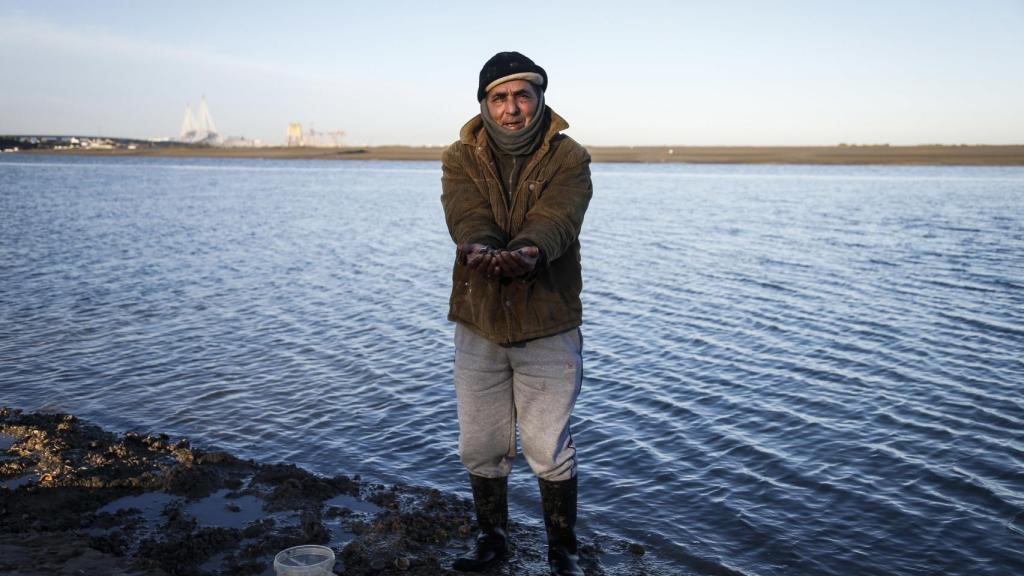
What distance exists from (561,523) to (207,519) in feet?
8.64

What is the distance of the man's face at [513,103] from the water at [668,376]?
3188 mm

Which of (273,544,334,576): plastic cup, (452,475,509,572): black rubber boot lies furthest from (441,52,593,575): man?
(273,544,334,576): plastic cup

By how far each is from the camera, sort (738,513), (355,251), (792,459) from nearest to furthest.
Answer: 1. (738,513)
2. (792,459)
3. (355,251)

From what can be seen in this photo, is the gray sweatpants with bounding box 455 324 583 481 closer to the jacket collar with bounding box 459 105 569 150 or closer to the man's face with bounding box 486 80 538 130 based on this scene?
the jacket collar with bounding box 459 105 569 150

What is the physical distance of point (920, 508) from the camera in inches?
246

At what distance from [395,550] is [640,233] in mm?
23907

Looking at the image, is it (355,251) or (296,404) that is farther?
(355,251)

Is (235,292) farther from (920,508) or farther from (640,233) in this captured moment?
(640,233)

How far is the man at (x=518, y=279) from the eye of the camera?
155 inches

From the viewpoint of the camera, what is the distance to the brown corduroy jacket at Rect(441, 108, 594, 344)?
13.0ft

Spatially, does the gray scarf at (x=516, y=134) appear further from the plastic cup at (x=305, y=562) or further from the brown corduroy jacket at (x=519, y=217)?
the plastic cup at (x=305, y=562)

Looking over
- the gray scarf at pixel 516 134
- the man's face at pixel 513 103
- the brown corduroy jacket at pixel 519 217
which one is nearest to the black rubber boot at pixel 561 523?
the brown corduroy jacket at pixel 519 217

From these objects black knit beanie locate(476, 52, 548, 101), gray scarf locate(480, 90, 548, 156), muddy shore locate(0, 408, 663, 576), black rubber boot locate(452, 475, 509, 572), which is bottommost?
muddy shore locate(0, 408, 663, 576)

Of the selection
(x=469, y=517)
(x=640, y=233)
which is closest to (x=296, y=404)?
(x=469, y=517)
